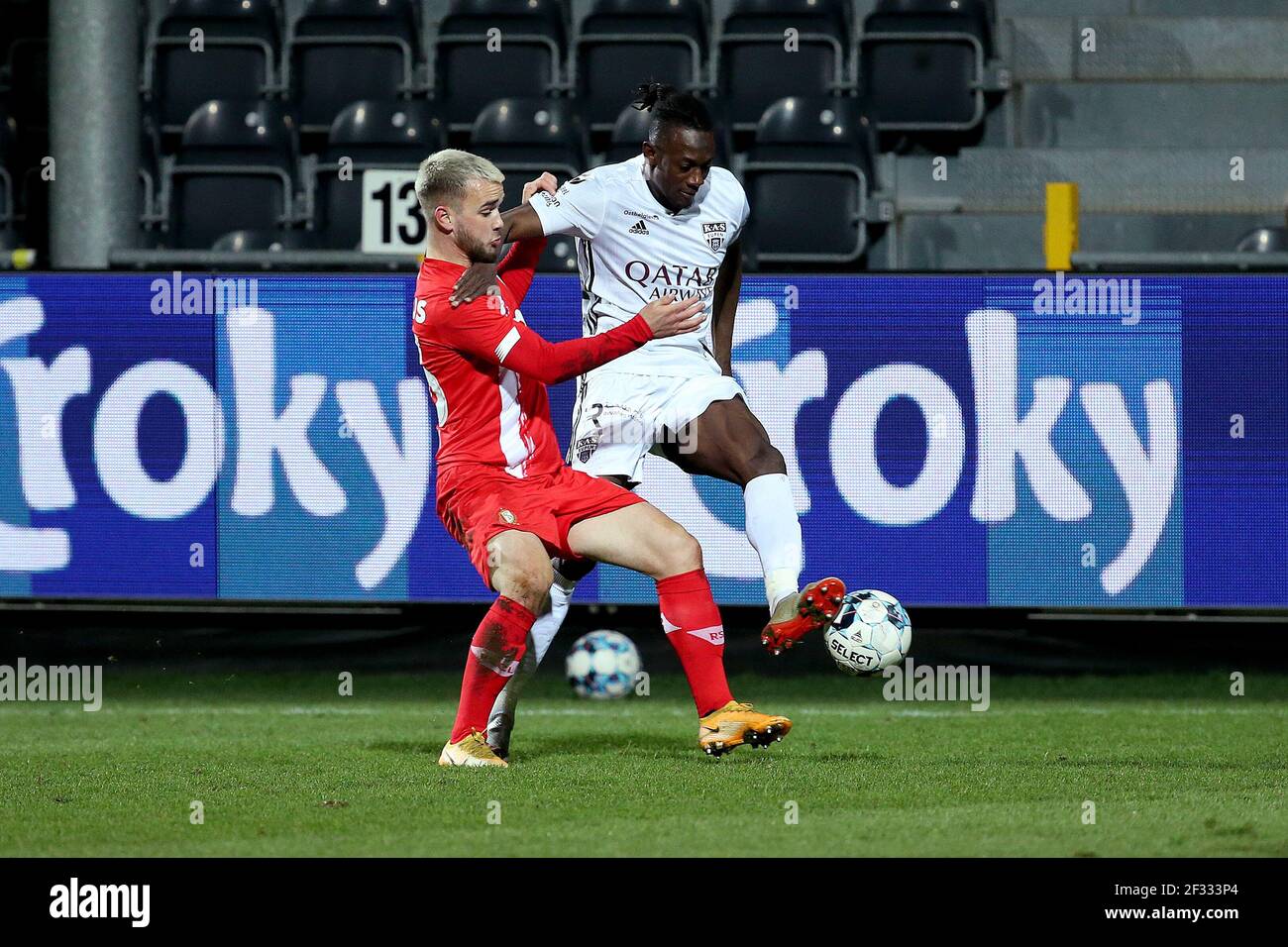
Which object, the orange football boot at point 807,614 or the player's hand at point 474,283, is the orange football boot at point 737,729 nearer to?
the orange football boot at point 807,614

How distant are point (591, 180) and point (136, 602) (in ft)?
9.77

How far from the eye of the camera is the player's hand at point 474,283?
5.32m

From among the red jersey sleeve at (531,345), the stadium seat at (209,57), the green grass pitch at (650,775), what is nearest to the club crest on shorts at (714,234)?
the red jersey sleeve at (531,345)

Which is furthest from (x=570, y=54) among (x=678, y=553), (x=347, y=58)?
(x=678, y=553)

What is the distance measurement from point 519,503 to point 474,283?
64 cm

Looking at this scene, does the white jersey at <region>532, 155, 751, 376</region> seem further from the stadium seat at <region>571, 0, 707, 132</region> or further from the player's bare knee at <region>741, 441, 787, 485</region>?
the stadium seat at <region>571, 0, 707, 132</region>

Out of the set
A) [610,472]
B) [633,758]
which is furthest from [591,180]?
[633,758]

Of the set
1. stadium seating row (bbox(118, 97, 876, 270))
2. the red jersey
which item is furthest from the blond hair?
stadium seating row (bbox(118, 97, 876, 270))

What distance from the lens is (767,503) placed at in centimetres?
555

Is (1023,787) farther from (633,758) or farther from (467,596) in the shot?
(467,596)

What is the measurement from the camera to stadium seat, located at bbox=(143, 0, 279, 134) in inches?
472

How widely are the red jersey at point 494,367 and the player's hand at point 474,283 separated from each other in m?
0.02

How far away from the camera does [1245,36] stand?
38.4 ft

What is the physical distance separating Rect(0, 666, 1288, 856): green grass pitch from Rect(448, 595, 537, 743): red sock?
199 millimetres
